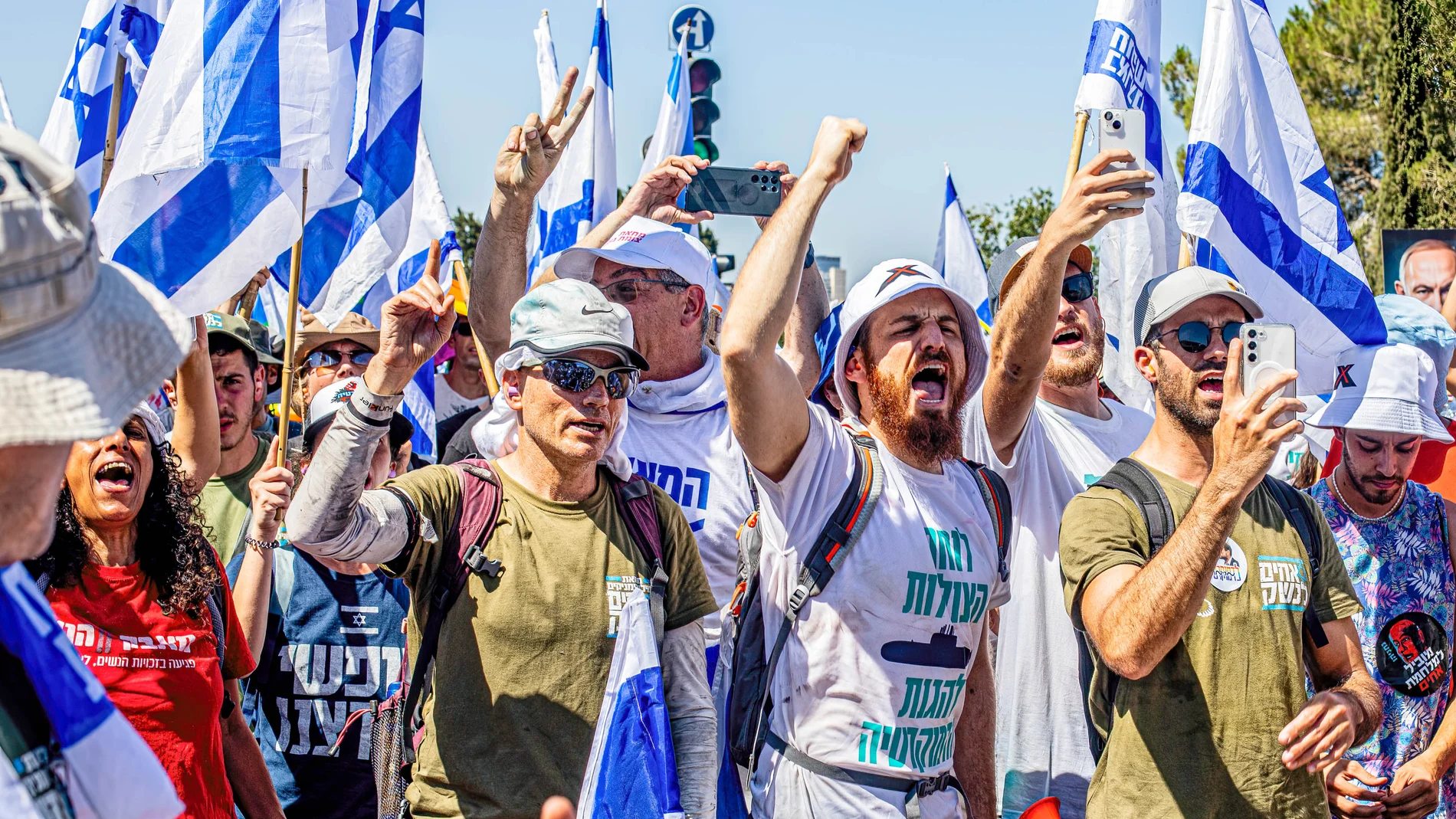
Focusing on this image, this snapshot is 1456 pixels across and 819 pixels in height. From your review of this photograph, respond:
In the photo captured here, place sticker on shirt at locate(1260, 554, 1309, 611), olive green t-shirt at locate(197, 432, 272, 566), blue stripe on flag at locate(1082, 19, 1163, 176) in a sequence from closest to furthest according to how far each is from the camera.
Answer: sticker on shirt at locate(1260, 554, 1309, 611) < olive green t-shirt at locate(197, 432, 272, 566) < blue stripe on flag at locate(1082, 19, 1163, 176)

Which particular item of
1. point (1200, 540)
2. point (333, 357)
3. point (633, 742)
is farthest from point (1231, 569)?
point (333, 357)

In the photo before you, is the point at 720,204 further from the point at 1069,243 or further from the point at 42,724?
the point at 42,724

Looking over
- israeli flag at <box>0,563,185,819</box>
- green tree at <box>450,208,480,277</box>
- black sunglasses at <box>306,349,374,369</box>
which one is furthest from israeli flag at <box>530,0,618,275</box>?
green tree at <box>450,208,480,277</box>

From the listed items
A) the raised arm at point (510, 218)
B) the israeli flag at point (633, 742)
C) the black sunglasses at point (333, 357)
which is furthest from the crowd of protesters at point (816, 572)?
the black sunglasses at point (333, 357)

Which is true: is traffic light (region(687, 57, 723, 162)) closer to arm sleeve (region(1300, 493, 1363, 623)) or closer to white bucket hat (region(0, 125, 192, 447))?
arm sleeve (region(1300, 493, 1363, 623))

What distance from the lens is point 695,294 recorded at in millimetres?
4332

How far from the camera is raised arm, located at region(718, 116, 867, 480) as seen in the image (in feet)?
9.76

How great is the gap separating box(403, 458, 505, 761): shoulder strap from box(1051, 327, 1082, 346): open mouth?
7.07 ft

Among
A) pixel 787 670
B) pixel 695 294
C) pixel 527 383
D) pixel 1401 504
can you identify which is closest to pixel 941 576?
pixel 787 670

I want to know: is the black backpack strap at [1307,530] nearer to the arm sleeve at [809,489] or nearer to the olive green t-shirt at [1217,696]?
the olive green t-shirt at [1217,696]

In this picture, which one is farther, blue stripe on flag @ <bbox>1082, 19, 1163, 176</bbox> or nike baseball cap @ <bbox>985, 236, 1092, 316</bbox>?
blue stripe on flag @ <bbox>1082, 19, 1163, 176</bbox>

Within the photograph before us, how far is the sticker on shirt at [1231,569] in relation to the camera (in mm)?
3127

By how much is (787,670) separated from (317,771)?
201 cm

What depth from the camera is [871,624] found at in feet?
10.3
